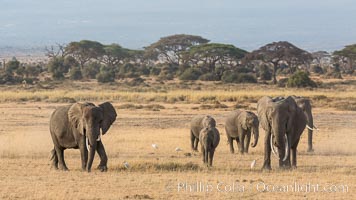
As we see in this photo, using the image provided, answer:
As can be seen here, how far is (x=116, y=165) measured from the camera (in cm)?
1867

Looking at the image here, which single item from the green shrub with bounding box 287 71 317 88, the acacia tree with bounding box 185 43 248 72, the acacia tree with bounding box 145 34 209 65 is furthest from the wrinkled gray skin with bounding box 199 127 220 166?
the acacia tree with bounding box 145 34 209 65

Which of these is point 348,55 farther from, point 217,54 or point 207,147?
point 207,147

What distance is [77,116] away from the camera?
18.0 meters

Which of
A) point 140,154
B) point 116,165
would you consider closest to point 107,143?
point 140,154

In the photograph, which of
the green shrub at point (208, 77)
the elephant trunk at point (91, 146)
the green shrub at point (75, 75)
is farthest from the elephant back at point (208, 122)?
the green shrub at point (75, 75)

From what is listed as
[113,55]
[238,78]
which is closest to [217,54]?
[238,78]

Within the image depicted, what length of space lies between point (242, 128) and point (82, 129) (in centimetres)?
693

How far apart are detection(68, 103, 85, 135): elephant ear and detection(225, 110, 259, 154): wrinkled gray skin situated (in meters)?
6.19

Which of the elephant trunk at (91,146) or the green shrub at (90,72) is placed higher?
the elephant trunk at (91,146)

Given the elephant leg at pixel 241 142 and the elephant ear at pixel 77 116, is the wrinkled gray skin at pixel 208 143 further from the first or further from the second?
the elephant ear at pixel 77 116

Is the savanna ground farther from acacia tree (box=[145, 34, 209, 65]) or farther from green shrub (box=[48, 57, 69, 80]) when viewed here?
acacia tree (box=[145, 34, 209, 65])

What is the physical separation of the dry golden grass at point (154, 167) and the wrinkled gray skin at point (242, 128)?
0.44 meters

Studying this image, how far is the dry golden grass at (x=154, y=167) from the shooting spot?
1453 cm

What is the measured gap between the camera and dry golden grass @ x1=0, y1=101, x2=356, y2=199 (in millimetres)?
14531
